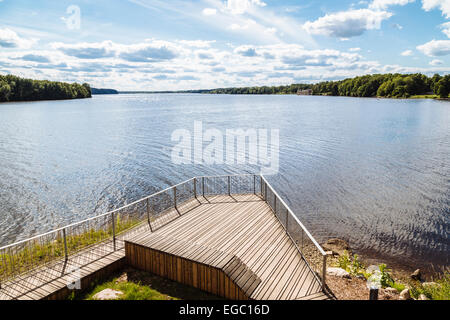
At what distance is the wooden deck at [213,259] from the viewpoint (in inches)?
297

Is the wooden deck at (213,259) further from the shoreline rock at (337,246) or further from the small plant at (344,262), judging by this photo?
the shoreline rock at (337,246)

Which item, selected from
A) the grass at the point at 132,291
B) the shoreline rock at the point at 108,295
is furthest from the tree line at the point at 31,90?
the shoreline rock at the point at 108,295

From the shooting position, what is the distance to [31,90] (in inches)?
5571

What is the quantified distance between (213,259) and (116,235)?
4693mm

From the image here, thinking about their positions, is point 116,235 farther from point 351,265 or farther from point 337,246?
point 337,246

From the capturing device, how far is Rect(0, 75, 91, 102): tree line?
129 meters

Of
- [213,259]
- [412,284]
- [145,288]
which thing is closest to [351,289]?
[213,259]

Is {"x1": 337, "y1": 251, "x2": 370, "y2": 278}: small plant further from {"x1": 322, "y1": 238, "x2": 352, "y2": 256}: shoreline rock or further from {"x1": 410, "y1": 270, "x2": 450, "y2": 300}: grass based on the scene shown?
{"x1": 410, "y1": 270, "x2": 450, "y2": 300}: grass

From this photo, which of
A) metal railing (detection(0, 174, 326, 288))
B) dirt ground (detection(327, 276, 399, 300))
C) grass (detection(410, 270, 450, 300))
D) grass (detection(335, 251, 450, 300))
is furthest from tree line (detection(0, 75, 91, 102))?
grass (detection(410, 270, 450, 300))

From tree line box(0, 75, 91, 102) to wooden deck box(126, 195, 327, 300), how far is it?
486 feet

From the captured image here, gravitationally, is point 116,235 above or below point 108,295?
above

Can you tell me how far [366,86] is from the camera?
15475 cm
